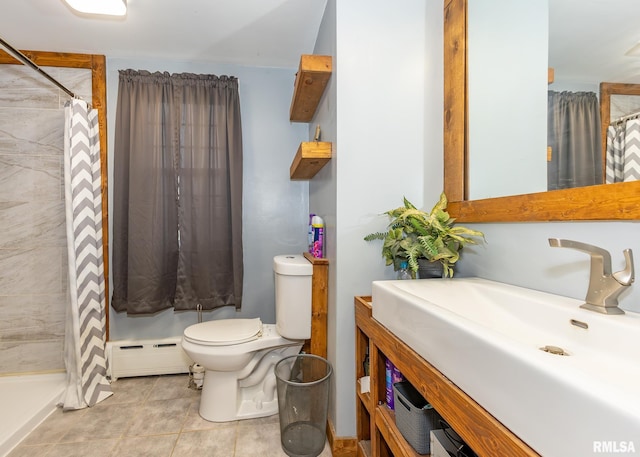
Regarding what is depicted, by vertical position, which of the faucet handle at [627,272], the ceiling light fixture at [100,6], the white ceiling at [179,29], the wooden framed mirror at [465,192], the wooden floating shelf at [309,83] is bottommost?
the faucet handle at [627,272]

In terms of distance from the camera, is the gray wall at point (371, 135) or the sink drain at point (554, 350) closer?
the sink drain at point (554, 350)

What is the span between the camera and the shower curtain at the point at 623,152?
2.32 ft

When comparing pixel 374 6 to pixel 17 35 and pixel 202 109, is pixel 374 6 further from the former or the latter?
pixel 17 35

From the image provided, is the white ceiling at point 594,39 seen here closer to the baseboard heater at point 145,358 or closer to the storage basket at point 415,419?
the storage basket at point 415,419

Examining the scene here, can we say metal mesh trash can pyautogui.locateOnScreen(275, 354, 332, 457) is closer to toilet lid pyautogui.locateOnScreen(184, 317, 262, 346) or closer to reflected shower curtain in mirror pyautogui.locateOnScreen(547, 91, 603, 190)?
toilet lid pyautogui.locateOnScreen(184, 317, 262, 346)

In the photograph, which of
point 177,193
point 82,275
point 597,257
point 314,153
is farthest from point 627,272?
point 82,275

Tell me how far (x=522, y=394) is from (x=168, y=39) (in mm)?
2501

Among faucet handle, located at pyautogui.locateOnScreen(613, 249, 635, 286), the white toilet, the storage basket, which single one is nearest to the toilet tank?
the white toilet

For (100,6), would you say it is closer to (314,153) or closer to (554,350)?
(314,153)

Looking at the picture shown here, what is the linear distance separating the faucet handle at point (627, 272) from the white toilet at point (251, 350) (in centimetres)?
123

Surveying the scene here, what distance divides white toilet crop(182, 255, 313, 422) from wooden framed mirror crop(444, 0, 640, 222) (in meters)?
0.83

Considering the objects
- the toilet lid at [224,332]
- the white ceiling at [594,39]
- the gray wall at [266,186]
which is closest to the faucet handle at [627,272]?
the white ceiling at [594,39]

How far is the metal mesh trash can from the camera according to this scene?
4.86 feet

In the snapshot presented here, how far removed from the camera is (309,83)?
5.50 ft
